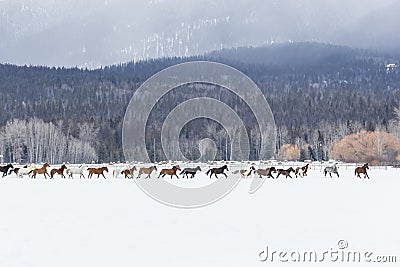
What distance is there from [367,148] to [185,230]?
75.0 meters

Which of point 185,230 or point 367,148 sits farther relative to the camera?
point 367,148

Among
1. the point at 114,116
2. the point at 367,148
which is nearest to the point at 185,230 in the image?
the point at 367,148

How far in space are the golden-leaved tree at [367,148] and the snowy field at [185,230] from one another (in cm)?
6204

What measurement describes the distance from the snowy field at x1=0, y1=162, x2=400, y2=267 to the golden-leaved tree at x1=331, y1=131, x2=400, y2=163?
204ft

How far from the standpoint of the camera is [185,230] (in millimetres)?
11211

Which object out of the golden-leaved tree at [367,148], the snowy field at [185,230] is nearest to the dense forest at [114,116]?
the golden-leaved tree at [367,148]

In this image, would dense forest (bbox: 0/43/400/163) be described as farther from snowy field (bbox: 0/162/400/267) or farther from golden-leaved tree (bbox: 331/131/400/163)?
snowy field (bbox: 0/162/400/267)

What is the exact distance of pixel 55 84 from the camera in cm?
17525

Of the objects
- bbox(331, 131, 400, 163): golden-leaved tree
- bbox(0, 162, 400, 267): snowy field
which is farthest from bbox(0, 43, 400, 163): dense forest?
bbox(0, 162, 400, 267): snowy field

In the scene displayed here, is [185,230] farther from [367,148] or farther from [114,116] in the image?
[114,116]

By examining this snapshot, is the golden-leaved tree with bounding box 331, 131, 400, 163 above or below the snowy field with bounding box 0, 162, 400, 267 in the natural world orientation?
above

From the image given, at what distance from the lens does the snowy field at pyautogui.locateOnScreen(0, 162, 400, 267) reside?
8.73m

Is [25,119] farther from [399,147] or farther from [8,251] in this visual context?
[8,251]

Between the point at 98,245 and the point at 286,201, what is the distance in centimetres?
865
